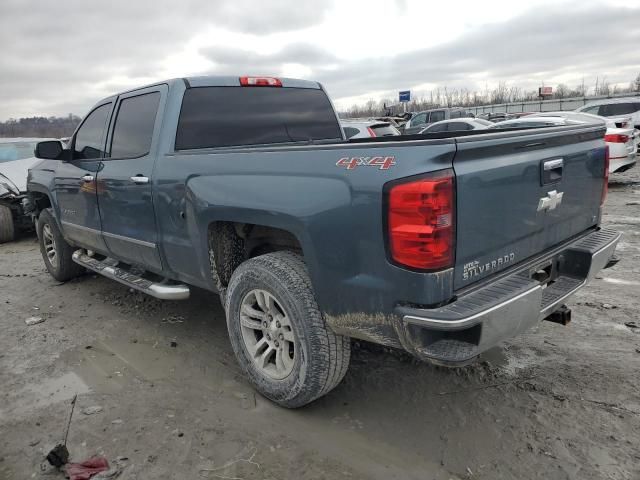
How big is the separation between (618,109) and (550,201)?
58.5 ft

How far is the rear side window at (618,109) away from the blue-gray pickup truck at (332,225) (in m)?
16.8

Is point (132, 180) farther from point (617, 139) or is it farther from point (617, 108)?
point (617, 108)

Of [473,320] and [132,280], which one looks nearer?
[473,320]

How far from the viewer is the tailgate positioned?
89.6 inches

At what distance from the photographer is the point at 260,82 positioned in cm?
420

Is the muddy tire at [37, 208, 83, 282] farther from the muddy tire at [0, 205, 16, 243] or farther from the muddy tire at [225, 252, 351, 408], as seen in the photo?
the muddy tire at [225, 252, 351, 408]

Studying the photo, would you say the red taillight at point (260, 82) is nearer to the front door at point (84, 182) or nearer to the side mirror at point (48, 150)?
the front door at point (84, 182)

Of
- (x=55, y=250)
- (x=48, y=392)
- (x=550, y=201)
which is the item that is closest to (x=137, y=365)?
(x=48, y=392)

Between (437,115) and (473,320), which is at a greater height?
(437,115)

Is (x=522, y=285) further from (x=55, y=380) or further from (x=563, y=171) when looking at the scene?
(x=55, y=380)

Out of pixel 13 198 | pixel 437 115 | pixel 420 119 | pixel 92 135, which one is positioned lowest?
pixel 13 198

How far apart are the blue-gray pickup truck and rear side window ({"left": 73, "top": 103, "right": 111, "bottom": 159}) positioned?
0.64 feet

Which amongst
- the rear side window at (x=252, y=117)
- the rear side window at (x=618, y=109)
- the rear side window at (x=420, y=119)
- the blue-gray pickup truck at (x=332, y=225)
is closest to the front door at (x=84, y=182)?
the blue-gray pickup truck at (x=332, y=225)

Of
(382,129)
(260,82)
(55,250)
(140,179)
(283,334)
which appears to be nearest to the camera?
(283,334)
